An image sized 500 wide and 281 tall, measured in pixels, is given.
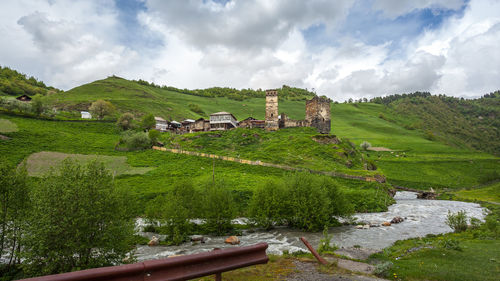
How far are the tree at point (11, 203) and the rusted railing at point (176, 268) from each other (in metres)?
22.9

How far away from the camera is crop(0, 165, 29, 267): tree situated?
21.3 m

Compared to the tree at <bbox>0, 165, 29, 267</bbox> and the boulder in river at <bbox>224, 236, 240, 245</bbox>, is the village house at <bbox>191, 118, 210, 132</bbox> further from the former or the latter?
the tree at <bbox>0, 165, 29, 267</bbox>

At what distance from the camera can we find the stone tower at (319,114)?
107 meters

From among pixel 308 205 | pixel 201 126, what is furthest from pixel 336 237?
pixel 201 126

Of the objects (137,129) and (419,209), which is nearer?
(419,209)

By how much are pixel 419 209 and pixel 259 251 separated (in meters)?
59.5

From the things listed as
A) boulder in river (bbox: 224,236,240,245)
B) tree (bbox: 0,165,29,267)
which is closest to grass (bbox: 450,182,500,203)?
boulder in river (bbox: 224,236,240,245)

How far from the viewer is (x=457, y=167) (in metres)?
110

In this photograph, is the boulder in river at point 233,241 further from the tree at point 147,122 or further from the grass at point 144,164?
the tree at point 147,122

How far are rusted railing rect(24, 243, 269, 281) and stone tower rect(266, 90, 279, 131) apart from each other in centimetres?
10303

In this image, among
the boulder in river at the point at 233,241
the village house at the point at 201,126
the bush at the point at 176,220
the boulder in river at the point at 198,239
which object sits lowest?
the boulder in river at the point at 198,239

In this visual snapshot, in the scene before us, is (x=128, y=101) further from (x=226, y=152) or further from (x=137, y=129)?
(x=226, y=152)

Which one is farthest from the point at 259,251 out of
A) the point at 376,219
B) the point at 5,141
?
the point at 5,141

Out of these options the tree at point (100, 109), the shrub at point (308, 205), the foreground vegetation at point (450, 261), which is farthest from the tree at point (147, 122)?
the foreground vegetation at point (450, 261)
